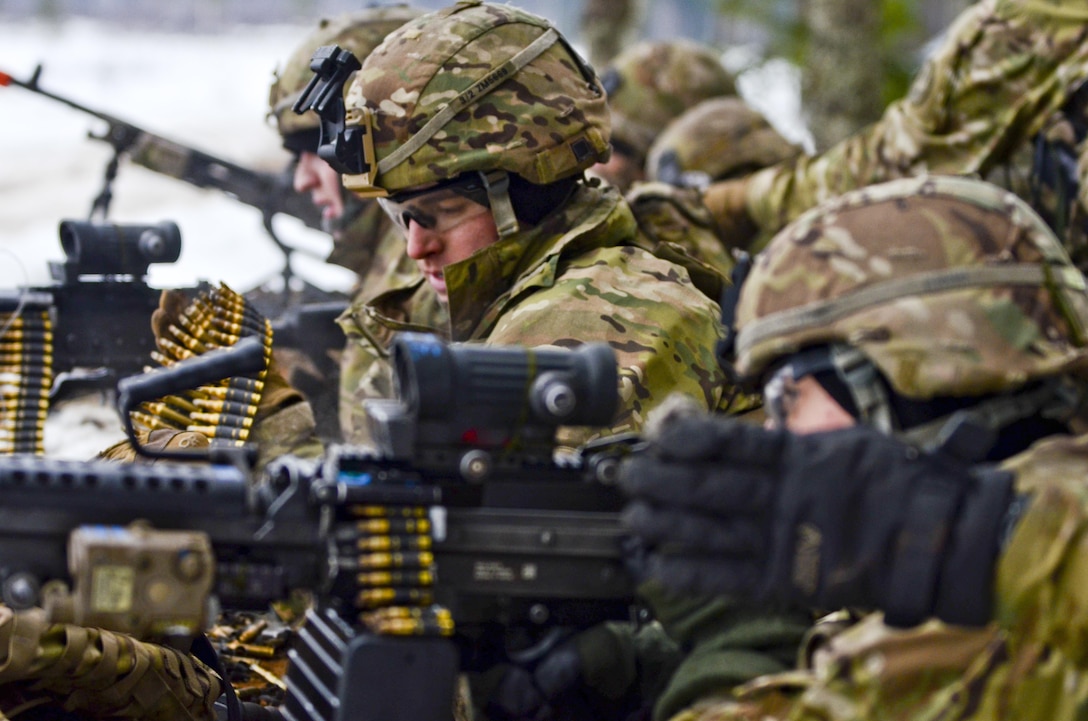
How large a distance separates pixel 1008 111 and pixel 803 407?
436cm

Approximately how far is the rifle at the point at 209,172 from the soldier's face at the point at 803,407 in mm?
5813

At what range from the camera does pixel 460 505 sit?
9.95ft

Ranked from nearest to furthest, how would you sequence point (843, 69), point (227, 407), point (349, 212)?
point (227, 407), point (349, 212), point (843, 69)

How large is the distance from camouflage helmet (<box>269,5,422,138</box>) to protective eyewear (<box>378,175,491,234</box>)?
2.10 m

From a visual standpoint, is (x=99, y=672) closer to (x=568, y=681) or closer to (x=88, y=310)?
(x=568, y=681)

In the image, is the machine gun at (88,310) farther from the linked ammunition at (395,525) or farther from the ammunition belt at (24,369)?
the linked ammunition at (395,525)

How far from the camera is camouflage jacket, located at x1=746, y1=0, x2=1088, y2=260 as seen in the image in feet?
21.7

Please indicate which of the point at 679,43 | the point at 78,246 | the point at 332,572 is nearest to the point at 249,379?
the point at 78,246

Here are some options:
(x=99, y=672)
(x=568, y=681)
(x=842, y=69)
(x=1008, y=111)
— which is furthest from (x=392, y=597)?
(x=842, y=69)

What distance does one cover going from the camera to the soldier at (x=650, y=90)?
9.92 meters

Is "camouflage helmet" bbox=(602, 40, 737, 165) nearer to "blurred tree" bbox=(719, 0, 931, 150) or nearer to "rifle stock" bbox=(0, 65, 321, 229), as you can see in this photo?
"rifle stock" bbox=(0, 65, 321, 229)

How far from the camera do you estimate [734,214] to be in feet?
28.0

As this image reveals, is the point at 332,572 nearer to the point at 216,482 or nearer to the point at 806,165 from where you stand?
the point at 216,482

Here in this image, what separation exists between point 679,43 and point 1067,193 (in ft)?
14.7
